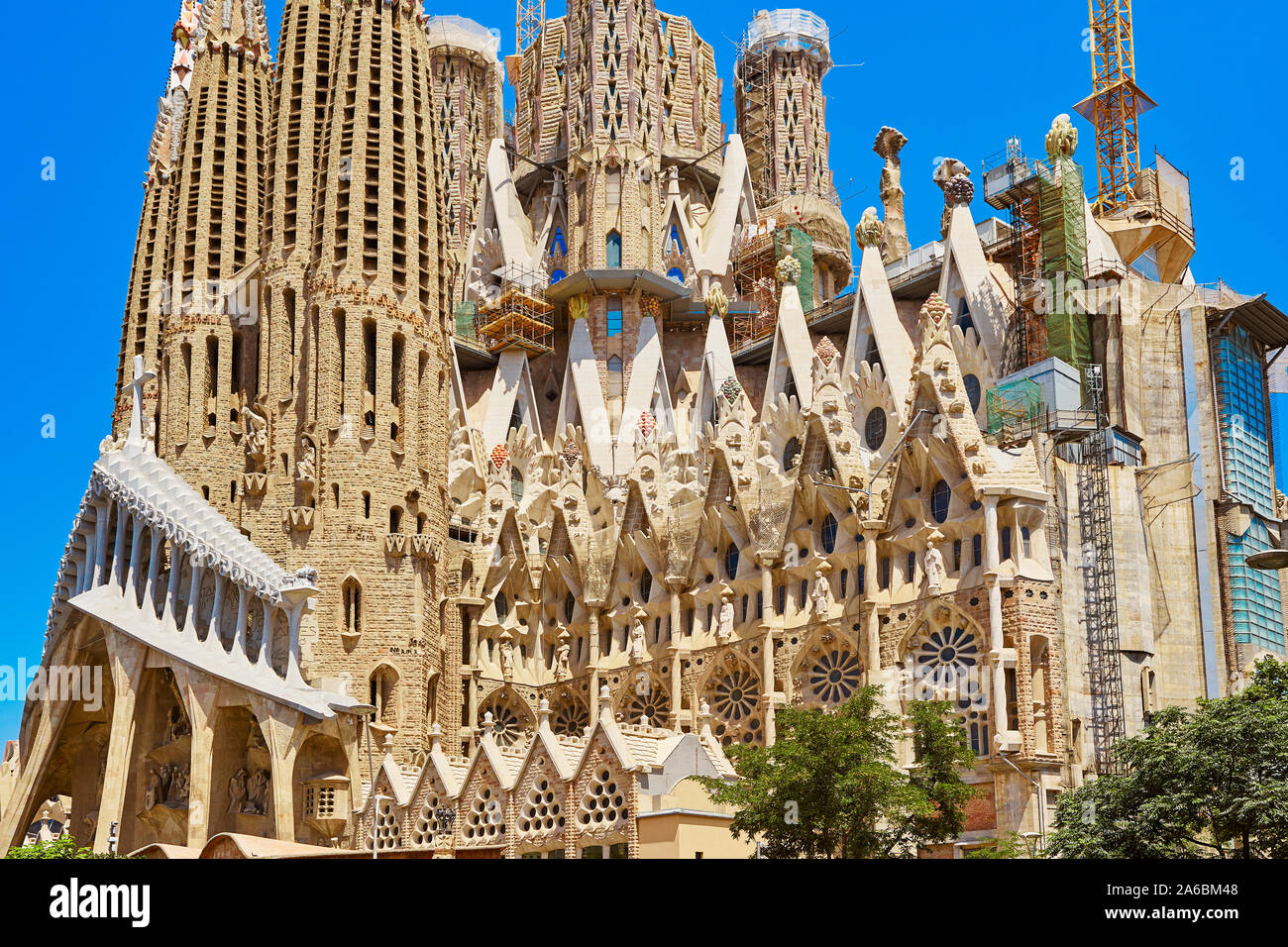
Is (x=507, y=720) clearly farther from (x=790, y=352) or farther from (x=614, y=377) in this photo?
(x=790, y=352)

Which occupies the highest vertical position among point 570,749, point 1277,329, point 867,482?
point 1277,329

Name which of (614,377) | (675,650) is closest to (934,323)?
(675,650)

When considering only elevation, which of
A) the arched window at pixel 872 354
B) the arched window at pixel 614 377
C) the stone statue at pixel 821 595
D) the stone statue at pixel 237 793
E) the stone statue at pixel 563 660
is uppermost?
the arched window at pixel 614 377

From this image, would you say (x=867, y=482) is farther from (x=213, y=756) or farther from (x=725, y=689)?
(x=213, y=756)

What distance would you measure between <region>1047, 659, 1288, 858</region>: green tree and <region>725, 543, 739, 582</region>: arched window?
20.9 metres

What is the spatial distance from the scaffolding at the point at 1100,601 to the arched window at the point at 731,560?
423 inches

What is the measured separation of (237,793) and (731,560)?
15.9m

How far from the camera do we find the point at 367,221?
2133 inches

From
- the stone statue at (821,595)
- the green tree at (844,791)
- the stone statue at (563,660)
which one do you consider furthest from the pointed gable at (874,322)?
the green tree at (844,791)

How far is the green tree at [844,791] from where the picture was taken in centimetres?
3189

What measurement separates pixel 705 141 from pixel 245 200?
20058mm

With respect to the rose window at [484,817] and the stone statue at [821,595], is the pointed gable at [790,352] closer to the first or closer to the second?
the stone statue at [821,595]

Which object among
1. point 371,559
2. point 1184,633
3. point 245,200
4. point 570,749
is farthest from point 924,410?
point 245,200

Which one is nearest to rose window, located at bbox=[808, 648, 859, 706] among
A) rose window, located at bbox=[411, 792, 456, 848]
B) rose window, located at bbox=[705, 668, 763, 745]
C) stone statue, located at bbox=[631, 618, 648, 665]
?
rose window, located at bbox=[705, 668, 763, 745]
